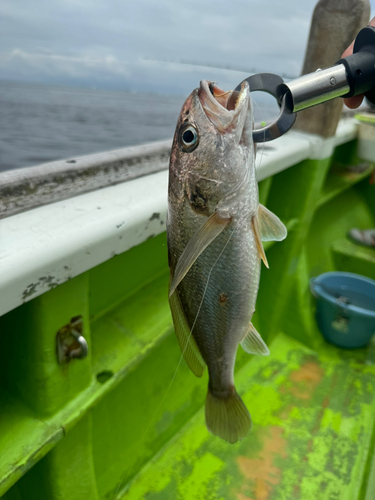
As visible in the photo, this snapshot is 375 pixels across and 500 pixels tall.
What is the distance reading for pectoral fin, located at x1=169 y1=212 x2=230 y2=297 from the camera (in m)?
0.96

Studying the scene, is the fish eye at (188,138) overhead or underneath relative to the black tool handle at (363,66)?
underneath

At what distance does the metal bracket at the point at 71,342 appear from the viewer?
1250 millimetres

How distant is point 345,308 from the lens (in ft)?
9.87

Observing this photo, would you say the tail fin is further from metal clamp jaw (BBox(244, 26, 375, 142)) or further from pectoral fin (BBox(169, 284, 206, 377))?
metal clamp jaw (BBox(244, 26, 375, 142))

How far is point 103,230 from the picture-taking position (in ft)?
3.91

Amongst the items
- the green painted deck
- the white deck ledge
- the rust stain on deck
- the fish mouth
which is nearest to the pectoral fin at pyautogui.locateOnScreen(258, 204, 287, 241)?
the fish mouth

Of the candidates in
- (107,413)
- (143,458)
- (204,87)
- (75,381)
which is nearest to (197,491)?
(143,458)

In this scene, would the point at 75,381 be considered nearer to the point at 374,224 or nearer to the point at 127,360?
the point at 127,360

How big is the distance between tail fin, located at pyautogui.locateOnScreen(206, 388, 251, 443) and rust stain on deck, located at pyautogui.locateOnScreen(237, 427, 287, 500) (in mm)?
991

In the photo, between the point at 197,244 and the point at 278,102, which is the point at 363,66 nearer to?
the point at 278,102

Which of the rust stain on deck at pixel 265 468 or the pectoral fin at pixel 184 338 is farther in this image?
the rust stain on deck at pixel 265 468

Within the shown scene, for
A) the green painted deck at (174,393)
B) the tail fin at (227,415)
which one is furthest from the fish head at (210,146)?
the tail fin at (227,415)

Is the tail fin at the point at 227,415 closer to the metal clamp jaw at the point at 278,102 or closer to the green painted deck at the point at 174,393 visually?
the green painted deck at the point at 174,393

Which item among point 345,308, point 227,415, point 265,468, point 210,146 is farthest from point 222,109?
point 345,308
